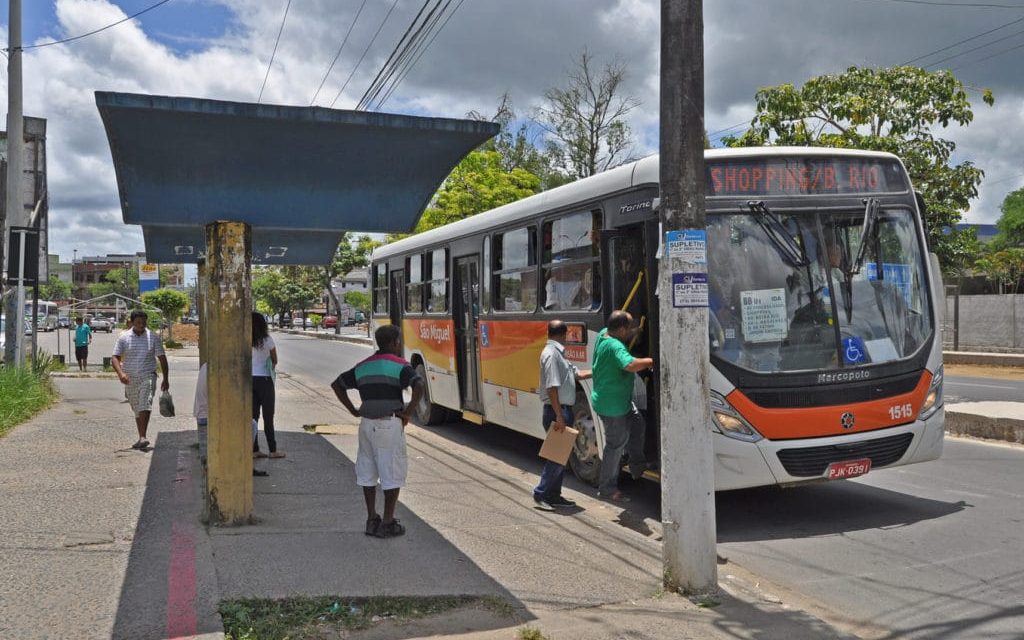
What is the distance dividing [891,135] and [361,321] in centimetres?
7203

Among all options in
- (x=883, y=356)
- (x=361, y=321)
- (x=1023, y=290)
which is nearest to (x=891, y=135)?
(x=883, y=356)

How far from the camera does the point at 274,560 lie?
5.90 metres

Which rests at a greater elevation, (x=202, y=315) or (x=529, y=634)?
(x=202, y=315)

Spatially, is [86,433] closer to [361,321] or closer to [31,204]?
[31,204]

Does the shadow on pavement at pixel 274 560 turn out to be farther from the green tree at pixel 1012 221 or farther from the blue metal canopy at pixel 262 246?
the green tree at pixel 1012 221

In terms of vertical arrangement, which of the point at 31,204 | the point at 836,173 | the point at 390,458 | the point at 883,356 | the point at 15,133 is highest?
the point at 15,133

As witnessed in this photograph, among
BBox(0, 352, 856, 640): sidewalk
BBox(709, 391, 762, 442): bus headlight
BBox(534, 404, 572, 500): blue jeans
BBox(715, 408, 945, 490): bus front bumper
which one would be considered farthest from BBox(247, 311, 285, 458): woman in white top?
BBox(715, 408, 945, 490): bus front bumper

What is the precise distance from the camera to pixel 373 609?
5.03 meters

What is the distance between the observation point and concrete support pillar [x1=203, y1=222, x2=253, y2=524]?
6743 mm

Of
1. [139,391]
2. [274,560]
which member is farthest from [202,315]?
[274,560]

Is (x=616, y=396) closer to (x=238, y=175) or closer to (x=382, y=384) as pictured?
(x=382, y=384)

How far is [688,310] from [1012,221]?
258 feet

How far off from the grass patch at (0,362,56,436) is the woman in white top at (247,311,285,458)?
12.5ft

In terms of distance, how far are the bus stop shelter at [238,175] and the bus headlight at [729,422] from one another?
8.82 ft
